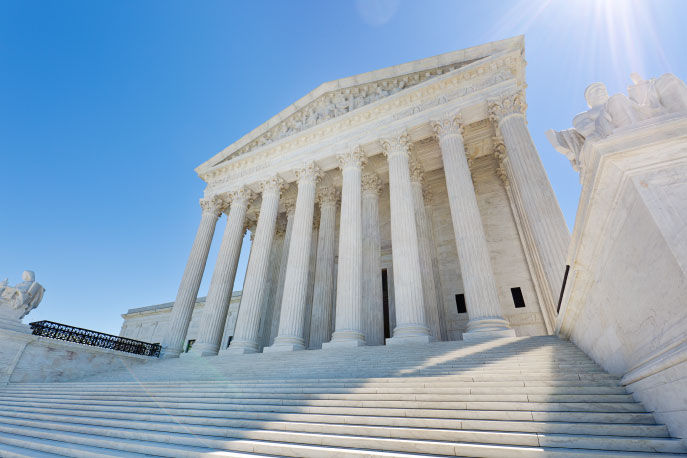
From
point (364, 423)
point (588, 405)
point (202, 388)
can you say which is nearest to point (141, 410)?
point (202, 388)

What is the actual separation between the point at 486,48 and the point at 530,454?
17845 millimetres

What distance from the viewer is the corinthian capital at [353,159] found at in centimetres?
1733

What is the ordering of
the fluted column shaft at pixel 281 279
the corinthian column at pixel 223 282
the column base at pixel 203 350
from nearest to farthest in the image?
the column base at pixel 203 350 → the corinthian column at pixel 223 282 → the fluted column shaft at pixel 281 279

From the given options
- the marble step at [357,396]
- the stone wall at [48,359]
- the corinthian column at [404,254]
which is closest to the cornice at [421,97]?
the corinthian column at [404,254]

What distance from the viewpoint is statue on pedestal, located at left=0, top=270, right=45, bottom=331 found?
1412 cm

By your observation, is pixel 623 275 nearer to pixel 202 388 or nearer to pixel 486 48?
pixel 202 388

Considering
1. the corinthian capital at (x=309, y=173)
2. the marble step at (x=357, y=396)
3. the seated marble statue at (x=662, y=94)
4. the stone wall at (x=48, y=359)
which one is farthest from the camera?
the corinthian capital at (x=309, y=173)

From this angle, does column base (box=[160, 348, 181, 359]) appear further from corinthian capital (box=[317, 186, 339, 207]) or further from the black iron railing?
corinthian capital (box=[317, 186, 339, 207])

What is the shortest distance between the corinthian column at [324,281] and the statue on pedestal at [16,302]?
13444 millimetres

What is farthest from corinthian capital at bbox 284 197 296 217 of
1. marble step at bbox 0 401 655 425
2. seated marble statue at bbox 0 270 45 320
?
marble step at bbox 0 401 655 425

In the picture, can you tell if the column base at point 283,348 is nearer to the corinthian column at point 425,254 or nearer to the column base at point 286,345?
the column base at point 286,345

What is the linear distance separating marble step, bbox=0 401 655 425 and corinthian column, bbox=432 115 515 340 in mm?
6619

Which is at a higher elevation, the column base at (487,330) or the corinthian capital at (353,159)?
the corinthian capital at (353,159)

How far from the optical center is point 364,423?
493 cm
